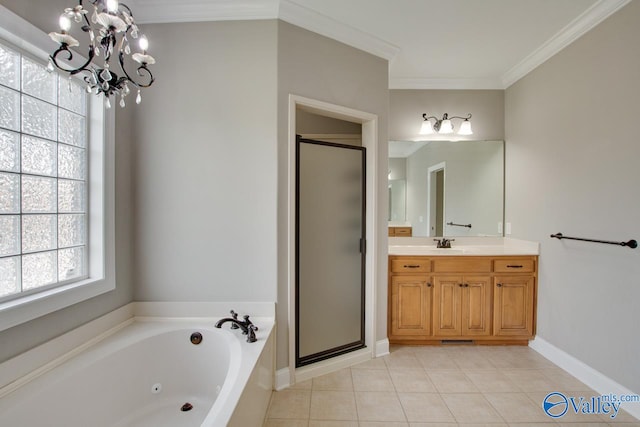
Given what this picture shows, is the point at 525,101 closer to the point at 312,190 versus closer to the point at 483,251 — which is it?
the point at 483,251

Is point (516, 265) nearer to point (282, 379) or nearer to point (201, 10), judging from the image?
point (282, 379)

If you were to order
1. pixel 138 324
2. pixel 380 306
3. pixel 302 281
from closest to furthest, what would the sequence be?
1. pixel 138 324
2. pixel 302 281
3. pixel 380 306

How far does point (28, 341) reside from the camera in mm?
1378

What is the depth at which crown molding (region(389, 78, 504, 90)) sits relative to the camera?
314cm

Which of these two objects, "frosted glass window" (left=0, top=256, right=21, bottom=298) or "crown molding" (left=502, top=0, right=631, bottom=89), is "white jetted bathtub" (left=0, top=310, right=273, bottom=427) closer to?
"frosted glass window" (left=0, top=256, right=21, bottom=298)

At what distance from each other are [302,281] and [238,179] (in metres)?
0.94

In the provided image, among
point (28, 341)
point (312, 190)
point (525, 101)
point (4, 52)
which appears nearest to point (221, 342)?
point (28, 341)

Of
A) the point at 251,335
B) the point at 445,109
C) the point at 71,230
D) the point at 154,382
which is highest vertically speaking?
the point at 445,109

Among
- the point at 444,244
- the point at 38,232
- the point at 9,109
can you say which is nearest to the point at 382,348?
the point at 444,244

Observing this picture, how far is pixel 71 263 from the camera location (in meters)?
1.71

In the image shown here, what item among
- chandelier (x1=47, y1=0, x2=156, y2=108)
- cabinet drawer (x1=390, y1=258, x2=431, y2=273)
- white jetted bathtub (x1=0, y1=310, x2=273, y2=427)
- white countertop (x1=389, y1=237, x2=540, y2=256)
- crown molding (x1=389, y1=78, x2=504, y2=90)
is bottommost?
white jetted bathtub (x1=0, y1=310, x2=273, y2=427)

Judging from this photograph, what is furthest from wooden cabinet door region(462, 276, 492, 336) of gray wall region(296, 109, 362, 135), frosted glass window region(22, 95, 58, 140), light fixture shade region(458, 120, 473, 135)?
frosted glass window region(22, 95, 58, 140)

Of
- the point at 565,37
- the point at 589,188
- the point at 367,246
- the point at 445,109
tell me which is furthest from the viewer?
the point at 445,109

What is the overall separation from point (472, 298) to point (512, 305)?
0.39 m
